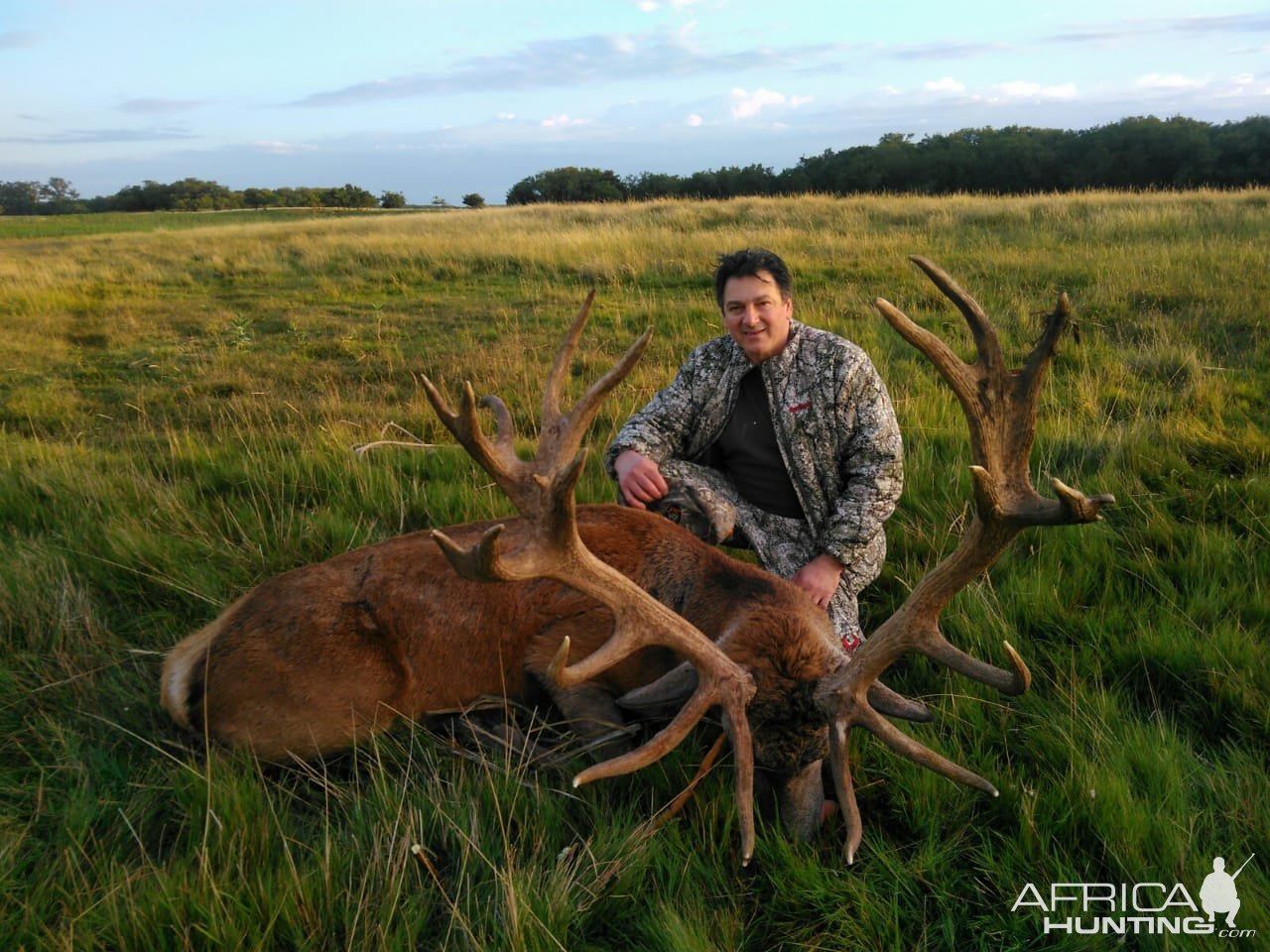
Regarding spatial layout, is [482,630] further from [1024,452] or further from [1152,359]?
[1152,359]

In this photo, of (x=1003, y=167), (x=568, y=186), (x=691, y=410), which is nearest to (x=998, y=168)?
(x=1003, y=167)

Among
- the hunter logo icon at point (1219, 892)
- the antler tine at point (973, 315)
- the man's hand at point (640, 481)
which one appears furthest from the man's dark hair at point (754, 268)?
the hunter logo icon at point (1219, 892)

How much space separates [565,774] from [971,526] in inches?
67.7

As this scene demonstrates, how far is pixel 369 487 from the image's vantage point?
541cm

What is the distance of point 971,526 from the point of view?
286cm

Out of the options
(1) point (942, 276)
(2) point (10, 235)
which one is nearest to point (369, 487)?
(1) point (942, 276)

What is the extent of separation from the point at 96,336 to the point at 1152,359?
12.5 meters

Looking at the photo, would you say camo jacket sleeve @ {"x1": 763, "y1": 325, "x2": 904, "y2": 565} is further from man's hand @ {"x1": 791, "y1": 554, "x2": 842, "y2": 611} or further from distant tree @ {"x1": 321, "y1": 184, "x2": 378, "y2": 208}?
distant tree @ {"x1": 321, "y1": 184, "x2": 378, "y2": 208}

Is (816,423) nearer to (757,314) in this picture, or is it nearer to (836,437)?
(836,437)

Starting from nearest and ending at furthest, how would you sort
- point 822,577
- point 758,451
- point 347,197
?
point 822,577 < point 758,451 < point 347,197

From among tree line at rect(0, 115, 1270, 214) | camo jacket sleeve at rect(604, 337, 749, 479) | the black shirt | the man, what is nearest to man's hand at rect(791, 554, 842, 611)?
the man

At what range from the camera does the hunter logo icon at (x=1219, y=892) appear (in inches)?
95.0

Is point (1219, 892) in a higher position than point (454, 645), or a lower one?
lower

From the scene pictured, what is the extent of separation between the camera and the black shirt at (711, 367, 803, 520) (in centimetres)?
473
